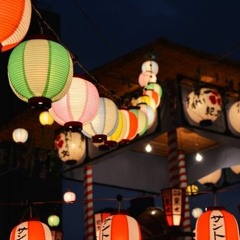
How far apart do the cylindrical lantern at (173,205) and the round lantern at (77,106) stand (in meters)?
4.99

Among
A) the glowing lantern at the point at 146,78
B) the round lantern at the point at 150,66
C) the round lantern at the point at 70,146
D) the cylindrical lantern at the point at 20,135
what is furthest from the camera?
the cylindrical lantern at the point at 20,135

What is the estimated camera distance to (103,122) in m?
6.70

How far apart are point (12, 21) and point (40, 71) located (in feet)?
1.79

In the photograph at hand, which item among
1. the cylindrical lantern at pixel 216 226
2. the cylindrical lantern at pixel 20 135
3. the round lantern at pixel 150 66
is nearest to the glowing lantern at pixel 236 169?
the round lantern at pixel 150 66

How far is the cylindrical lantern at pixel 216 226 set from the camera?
24.6ft

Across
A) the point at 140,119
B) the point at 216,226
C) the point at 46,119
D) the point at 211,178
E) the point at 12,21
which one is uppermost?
the point at 46,119

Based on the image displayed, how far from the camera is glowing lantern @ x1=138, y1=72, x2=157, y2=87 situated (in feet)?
34.9

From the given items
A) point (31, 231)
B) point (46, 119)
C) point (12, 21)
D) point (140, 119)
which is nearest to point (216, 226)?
point (140, 119)

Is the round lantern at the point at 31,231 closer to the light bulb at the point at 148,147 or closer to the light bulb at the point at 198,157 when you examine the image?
the light bulb at the point at 148,147

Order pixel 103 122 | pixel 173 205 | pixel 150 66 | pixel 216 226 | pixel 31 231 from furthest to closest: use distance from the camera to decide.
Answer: pixel 150 66
pixel 173 205
pixel 216 226
pixel 31 231
pixel 103 122

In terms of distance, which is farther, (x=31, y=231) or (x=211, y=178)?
(x=211, y=178)

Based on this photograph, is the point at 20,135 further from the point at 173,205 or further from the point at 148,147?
the point at 173,205

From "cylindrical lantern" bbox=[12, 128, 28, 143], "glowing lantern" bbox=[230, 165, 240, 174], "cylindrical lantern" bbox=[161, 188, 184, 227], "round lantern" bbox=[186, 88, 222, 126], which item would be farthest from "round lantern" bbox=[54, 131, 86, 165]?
"glowing lantern" bbox=[230, 165, 240, 174]

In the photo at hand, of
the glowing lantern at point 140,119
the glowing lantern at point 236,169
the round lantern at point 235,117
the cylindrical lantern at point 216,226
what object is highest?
the round lantern at point 235,117
